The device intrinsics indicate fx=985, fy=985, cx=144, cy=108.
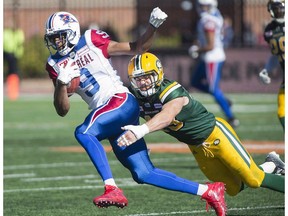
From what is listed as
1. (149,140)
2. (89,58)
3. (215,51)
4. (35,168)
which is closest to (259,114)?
(215,51)

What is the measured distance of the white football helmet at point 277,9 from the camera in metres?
9.48

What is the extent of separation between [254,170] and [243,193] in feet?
4.69

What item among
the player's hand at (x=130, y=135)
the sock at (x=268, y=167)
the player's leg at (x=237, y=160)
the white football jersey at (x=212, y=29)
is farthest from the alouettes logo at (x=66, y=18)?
the white football jersey at (x=212, y=29)

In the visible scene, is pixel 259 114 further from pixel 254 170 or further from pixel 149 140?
pixel 254 170

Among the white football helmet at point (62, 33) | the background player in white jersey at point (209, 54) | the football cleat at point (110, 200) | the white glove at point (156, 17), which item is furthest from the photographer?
the background player in white jersey at point (209, 54)

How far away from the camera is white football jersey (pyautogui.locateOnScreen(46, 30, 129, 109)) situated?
23.6ft

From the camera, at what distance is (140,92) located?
684 centimetres

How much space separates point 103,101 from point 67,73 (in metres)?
0.41

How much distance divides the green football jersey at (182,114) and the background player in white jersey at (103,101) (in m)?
0.14

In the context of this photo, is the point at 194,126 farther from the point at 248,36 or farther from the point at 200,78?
the point at 248,36

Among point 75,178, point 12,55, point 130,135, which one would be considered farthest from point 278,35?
point 12,55

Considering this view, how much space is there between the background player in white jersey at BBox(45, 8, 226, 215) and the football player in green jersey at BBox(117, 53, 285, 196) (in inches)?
7.5

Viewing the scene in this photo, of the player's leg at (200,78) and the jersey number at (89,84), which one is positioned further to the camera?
the player's leg at (200,78)

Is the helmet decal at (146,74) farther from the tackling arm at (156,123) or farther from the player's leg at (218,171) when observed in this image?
the player's leg at (218,171)
